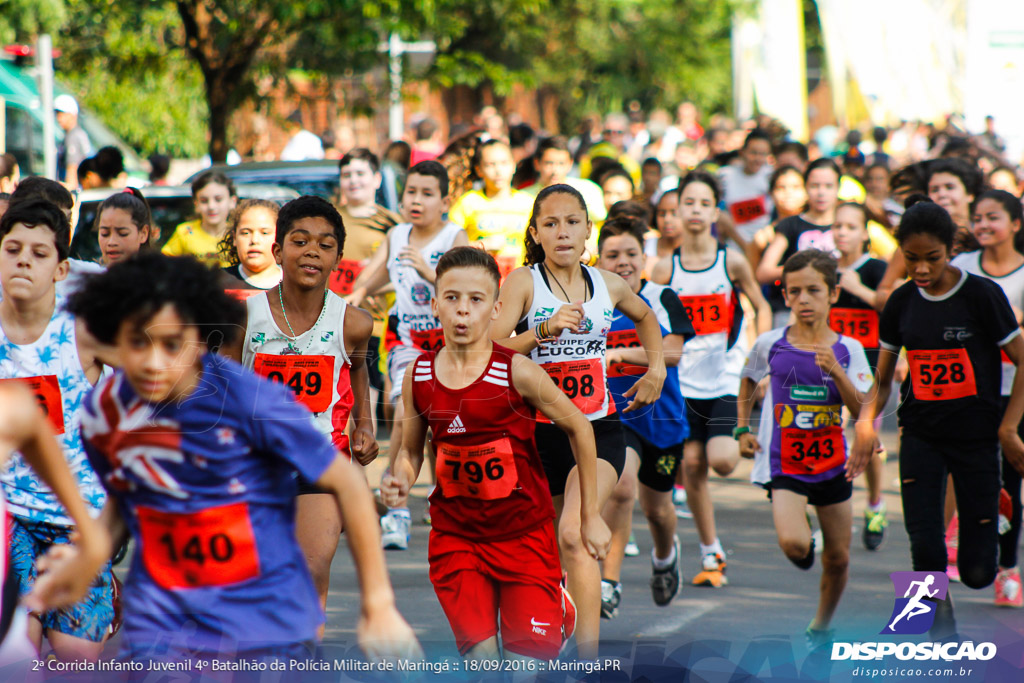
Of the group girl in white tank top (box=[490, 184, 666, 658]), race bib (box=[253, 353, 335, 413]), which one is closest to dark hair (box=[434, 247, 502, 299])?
girl in white tank top (box=[490, 184, 666, 658])

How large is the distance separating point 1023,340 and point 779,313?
10.8 ft

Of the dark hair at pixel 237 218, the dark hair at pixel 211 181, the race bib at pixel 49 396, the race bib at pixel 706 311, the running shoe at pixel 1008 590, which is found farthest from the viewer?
the dark hair at pixel 211 181

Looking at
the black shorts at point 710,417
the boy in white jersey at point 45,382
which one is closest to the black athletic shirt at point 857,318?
the black shorts at point 710,417

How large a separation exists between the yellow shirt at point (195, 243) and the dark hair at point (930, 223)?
3925 mm

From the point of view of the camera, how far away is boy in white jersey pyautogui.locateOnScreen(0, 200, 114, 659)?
4.34m

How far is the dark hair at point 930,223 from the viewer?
18.2 feet

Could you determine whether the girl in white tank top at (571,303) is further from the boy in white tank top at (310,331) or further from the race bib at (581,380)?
the boy in white tank top at (310,331)

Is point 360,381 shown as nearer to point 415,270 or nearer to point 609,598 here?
point 609,598

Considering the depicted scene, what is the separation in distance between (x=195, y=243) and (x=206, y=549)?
4.96 metres

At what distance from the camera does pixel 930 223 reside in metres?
5.55

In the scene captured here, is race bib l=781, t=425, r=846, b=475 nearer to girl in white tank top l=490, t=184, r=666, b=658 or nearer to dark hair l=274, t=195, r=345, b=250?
girl in white tank top l=490, t=184, r=666, b=658

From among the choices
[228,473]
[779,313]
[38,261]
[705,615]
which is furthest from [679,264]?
[228,473]

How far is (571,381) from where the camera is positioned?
212 inches

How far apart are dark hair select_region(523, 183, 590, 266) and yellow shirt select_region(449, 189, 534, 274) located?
2409 mm
